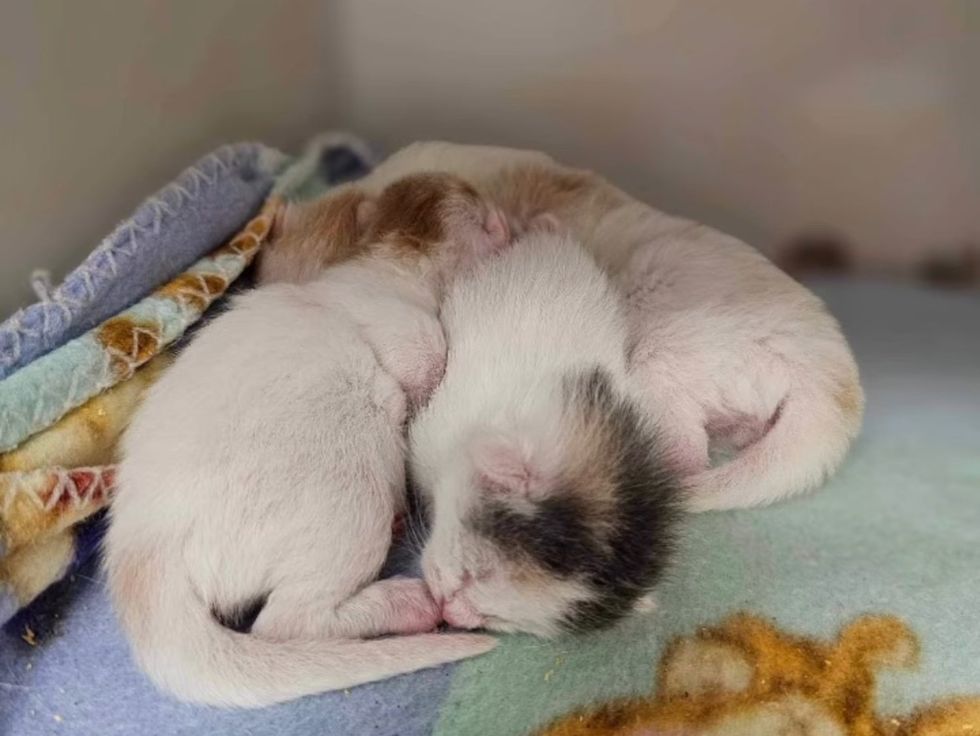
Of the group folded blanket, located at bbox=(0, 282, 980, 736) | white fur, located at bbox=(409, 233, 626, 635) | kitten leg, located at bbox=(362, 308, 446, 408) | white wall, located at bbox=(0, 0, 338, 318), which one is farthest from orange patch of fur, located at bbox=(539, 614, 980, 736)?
white wall, located at bbox=(0, 0, 338, 318)

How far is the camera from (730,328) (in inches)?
55.3

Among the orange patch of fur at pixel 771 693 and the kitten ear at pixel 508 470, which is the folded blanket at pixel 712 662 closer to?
the orange patch of fur at pixel 771 693

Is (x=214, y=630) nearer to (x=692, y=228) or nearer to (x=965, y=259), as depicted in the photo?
(x=692, y=228)

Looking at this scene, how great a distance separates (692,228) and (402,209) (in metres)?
0.46

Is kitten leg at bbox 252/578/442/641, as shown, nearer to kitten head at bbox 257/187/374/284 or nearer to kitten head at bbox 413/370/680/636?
kitten head at bbox 413/370/680/636

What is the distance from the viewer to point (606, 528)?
3.66 ft

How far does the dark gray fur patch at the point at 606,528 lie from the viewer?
109 cm

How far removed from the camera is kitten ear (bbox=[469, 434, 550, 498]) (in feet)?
3.67

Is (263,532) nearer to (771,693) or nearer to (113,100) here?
(771,693)

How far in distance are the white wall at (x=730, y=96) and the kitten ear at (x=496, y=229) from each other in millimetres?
552

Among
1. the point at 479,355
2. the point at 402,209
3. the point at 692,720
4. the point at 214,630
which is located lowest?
the point at 692,720

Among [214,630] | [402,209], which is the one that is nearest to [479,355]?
[402,209]

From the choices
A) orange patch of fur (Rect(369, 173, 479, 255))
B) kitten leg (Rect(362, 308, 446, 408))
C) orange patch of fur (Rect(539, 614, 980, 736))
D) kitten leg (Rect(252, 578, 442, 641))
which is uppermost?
orange patch of fur (Rect(369, 173, 479, 255))

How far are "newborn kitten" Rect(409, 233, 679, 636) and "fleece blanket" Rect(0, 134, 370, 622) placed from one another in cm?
37
